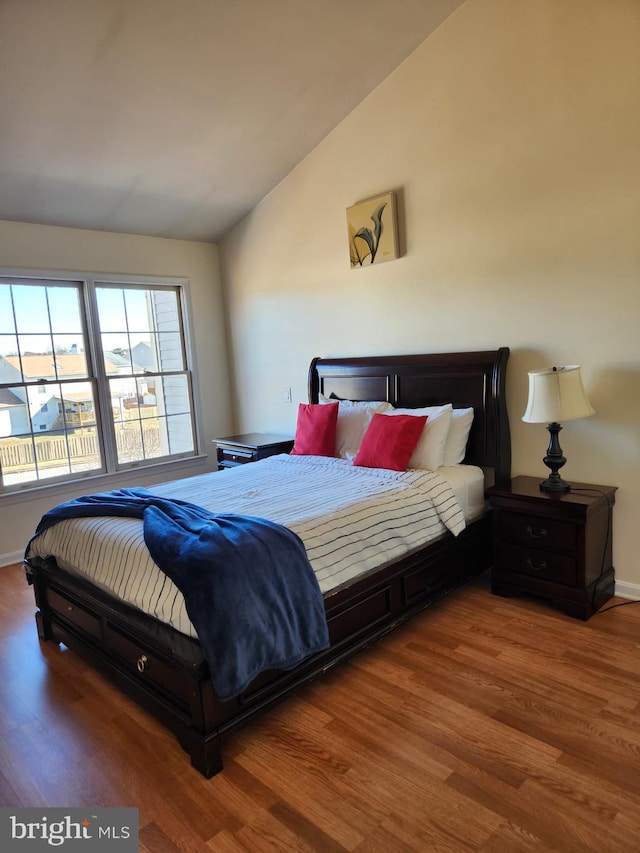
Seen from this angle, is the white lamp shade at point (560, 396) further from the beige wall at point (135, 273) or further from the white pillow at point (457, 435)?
the beige wall at point (135, 273)

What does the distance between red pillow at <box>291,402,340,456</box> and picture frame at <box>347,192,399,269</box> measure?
1.05 m

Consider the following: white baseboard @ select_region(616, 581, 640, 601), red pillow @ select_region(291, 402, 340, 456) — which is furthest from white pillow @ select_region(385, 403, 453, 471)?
white baseboard @ select_region(616, 581, 640, 601)

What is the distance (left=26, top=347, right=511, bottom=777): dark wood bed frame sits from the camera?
1.92m

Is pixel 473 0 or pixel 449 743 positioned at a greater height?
pixel 473 0

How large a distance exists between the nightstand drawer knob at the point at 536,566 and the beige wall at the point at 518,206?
46 cm

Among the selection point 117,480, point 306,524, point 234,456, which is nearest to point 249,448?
point 234,456

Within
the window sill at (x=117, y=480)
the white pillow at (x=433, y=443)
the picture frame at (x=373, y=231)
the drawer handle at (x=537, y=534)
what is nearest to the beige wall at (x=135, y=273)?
the window sill at (x=117, y=480)

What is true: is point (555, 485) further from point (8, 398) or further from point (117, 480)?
point (8, 398)

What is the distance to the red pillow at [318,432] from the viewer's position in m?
3.72

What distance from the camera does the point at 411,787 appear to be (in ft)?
5.71

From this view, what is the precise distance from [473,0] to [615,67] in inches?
37.7

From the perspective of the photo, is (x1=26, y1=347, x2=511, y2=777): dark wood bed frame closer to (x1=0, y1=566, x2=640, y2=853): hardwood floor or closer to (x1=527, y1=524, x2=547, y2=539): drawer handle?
(x1=0, y1=566, x2=640, y2=853): hardwood floor

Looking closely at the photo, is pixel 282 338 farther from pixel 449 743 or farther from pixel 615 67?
pixel 449 743

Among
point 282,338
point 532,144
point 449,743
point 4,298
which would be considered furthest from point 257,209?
point 449,743
